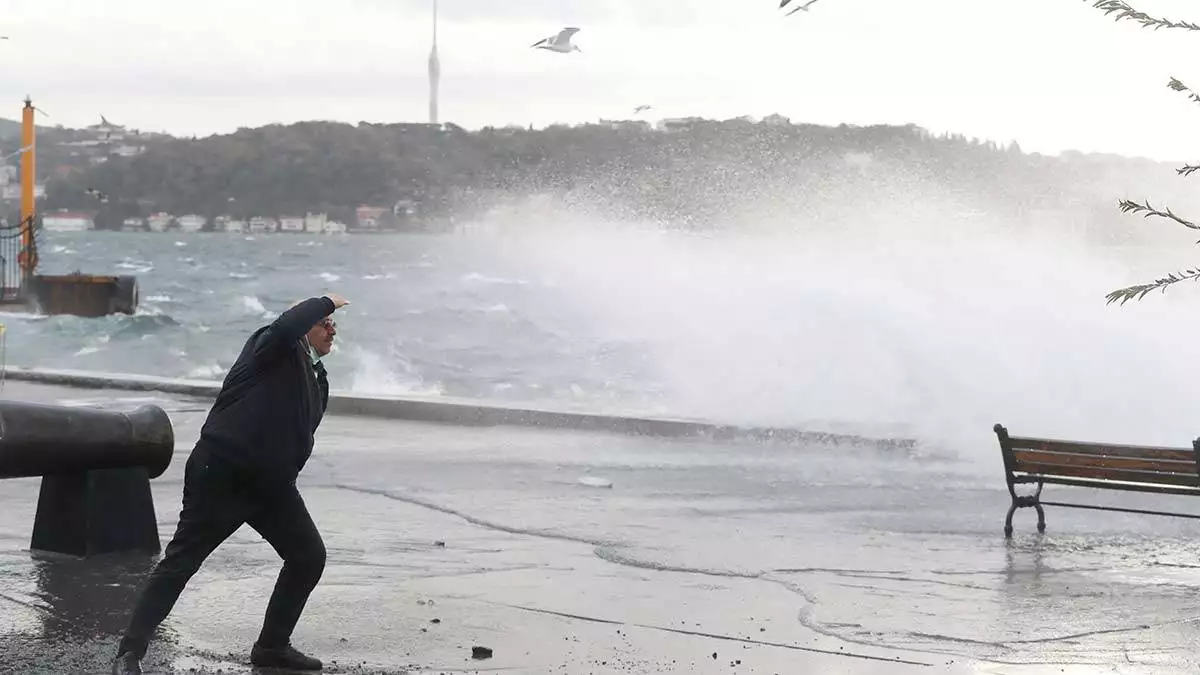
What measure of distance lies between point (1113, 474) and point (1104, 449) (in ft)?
0.57

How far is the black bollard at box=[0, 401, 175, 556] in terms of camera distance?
8148 millimetres

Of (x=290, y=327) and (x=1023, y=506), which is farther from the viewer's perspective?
(x=1023, y=506)

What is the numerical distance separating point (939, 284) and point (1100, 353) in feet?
21.8

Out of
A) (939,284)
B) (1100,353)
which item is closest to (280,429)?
(1100,353)

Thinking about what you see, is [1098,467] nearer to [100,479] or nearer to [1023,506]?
[1023,506]

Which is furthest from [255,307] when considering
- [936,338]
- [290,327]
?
[290,327]

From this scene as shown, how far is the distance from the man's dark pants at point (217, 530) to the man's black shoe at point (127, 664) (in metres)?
0.03

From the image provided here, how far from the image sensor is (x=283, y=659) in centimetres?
632

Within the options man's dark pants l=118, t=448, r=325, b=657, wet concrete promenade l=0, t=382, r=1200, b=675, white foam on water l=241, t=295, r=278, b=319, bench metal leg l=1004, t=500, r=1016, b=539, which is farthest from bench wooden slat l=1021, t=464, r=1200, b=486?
white foam on water l=241, t=295, r=278, b=319

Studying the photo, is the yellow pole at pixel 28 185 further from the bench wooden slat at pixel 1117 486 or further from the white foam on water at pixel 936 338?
the bench wooden slat at pixel 1117 486

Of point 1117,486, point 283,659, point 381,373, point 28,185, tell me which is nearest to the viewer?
point 283,659

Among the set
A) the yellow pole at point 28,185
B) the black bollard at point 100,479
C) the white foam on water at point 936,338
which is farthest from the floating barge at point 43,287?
the black bollard at point 100,479

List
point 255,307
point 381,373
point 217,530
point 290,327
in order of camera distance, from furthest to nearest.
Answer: point 255,307, point 381,373, point 217,530, point 290,327

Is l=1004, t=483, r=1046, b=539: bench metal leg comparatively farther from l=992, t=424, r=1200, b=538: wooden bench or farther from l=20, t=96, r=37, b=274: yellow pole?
l=20, t=96, r=37, b=274: yellow pole
